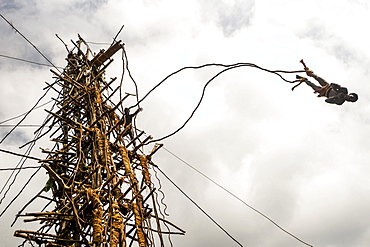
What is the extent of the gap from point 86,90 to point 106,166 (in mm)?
2649

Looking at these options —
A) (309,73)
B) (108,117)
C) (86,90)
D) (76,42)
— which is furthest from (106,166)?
(76,42)

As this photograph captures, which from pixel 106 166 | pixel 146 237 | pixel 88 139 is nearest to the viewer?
pixel 146 237

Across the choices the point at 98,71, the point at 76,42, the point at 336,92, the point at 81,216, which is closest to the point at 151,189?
the point at 81,216

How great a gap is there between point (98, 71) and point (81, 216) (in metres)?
5.01

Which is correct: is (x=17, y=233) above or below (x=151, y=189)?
below

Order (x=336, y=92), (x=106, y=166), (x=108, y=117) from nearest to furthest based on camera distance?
(x=336, y=92) → (x=106, y=166) → (x=108, y=117)

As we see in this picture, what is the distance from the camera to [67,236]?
5.59 m

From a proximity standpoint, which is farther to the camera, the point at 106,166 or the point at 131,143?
the point at 131,143

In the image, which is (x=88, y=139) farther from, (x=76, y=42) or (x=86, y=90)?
(x=76, y=42)

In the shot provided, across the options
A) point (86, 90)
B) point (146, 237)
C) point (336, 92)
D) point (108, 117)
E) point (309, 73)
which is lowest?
point (146, 237)

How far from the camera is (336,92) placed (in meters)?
2.87

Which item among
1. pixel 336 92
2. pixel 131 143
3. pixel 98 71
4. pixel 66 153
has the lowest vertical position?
pixel 336 92

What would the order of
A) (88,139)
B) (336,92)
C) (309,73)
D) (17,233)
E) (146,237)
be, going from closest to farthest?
(336,92) < (309,73) < (17,233) < (146,237) < (88,139)

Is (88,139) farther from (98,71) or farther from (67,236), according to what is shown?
(98,71)
